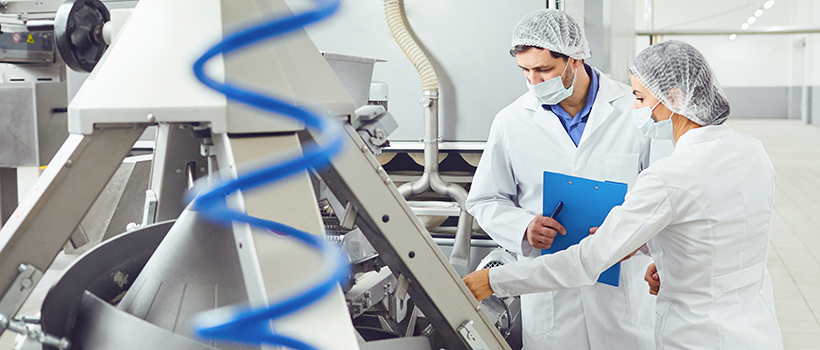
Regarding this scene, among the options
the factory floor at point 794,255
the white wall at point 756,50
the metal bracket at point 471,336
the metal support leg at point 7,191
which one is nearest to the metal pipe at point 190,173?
the metal bracket at point 471,336

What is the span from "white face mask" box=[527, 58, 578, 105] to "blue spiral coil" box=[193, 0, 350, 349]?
0.99 m

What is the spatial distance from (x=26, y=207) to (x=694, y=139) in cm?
108

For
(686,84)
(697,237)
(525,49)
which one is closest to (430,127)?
(525,49)

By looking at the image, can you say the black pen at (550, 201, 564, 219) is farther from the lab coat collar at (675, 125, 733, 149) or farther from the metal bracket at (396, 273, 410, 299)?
the metal bracket at (396, 273, 410, 299)

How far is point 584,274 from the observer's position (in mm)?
1103

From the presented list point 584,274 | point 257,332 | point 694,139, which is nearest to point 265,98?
point 257,332

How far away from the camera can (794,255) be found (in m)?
4.04

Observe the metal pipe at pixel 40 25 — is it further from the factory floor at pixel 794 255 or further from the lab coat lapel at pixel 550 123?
the lab coat lapel at pixel 550 123

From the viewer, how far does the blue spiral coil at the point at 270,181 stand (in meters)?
0.49

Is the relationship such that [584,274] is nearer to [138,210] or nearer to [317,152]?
[317,152]

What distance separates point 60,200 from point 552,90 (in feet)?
3.91

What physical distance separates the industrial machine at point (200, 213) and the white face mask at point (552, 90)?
843 millimetres

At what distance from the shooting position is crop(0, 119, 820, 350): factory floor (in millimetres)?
2820

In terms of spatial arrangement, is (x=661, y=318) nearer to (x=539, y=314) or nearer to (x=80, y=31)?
(x=539, y=314)
